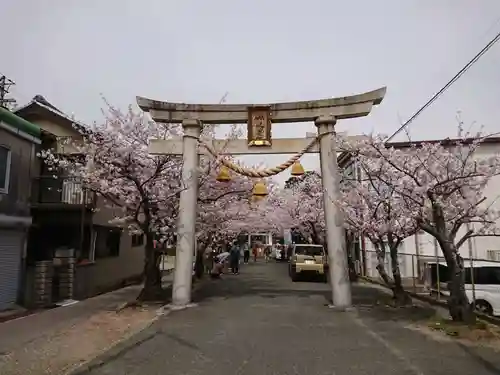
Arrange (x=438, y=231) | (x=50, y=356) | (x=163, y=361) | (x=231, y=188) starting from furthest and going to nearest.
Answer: (x=231, y=188)
(x=438, y=231)
(x=50, y=356)
(x=163, y=361)

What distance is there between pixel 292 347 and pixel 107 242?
14914 mm

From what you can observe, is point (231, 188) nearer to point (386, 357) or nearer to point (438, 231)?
point (438, 231)

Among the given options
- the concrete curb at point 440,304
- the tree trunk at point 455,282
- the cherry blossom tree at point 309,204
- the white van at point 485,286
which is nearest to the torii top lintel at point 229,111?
the tree trunk at point 455,282

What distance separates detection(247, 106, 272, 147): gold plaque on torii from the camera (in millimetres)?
14789

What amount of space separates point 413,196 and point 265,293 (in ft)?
29.4

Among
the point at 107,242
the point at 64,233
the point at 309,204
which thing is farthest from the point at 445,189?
the point at 309,204

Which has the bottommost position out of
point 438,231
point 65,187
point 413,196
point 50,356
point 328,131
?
point 50,356

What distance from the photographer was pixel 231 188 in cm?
1950

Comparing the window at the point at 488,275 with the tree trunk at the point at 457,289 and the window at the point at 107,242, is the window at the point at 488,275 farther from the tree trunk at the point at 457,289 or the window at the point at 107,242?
the window at the point at 107,242

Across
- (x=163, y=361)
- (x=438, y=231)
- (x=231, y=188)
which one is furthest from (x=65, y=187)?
(x=438, y=231)

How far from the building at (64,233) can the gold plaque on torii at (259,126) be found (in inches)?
270

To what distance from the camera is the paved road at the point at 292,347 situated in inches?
281

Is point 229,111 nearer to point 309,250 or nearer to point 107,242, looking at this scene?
point 107,242

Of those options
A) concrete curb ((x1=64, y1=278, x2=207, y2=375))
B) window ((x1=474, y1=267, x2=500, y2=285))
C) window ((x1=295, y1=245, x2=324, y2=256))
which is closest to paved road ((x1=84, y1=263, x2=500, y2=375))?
concrete curb ((x1=64, y1=278, x2=207, y2=375))
